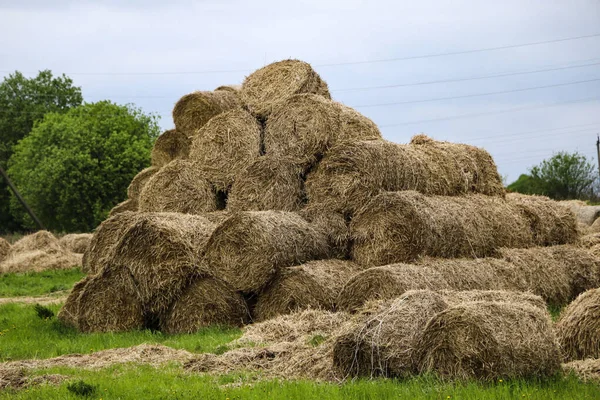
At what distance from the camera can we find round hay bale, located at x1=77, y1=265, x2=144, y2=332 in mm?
14820

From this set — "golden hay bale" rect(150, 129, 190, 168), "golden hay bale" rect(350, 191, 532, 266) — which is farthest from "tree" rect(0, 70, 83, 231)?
"golden hay bale" rect(350, 191, 532, 266)

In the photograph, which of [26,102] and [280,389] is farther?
[26,102]

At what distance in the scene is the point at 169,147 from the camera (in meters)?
21.0

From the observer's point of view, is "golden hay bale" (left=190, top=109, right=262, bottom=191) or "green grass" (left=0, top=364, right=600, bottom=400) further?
"golden hay bale" (left=190, top=109, right=262, bottom=191)

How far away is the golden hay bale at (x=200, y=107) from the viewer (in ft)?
63.0

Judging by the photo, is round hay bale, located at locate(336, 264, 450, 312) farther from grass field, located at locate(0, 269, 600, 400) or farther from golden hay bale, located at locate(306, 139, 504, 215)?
golden hay bale, located at locate(306, 139, 504, 215)

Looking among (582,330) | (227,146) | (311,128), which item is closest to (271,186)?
(311,128)

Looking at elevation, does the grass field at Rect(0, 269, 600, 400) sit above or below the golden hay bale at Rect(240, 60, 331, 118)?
below

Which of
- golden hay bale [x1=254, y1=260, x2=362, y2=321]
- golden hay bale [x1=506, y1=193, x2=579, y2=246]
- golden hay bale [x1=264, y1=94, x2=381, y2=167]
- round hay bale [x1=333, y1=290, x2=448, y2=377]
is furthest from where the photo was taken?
golden hay bale [x1=506, y1=193, x2=579, y2=246]

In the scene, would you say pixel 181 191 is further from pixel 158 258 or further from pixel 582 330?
pixel 582 330

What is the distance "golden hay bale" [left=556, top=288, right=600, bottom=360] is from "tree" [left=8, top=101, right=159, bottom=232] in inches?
1675

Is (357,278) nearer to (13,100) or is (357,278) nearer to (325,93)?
(325,93)

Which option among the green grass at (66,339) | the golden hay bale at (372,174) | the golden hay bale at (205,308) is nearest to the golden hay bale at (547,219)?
the golden hay bale at (372,174)

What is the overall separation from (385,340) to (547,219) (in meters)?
10.0
